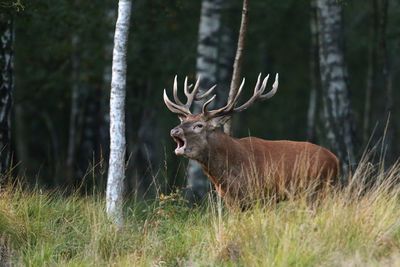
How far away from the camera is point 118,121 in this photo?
12.2 meters

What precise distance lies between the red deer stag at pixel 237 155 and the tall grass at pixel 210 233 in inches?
28.8

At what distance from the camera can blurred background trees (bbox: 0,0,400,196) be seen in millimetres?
20141

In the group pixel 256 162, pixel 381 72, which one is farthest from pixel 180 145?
pixel 381 72

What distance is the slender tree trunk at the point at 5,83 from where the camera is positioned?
49.2 ft

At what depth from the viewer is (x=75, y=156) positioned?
88.1ft

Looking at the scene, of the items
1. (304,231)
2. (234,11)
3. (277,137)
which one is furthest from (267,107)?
(304,231)

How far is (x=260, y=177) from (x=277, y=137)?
80.8ft

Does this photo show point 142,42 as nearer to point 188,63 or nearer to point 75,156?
point 188,63

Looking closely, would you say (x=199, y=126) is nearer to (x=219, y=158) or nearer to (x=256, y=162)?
(x=219, y=158)

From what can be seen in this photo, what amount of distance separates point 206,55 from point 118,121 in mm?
7517

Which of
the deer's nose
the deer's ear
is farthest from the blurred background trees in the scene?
the deer's nose

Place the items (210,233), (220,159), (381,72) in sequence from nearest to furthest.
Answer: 1. (210,233)
2. (220,159)
3. (381,72)

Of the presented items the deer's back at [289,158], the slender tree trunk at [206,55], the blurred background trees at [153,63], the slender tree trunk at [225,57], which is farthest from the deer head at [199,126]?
the slender tree trunk at [225,57]

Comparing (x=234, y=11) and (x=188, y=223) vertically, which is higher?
(x=234, y=11)
